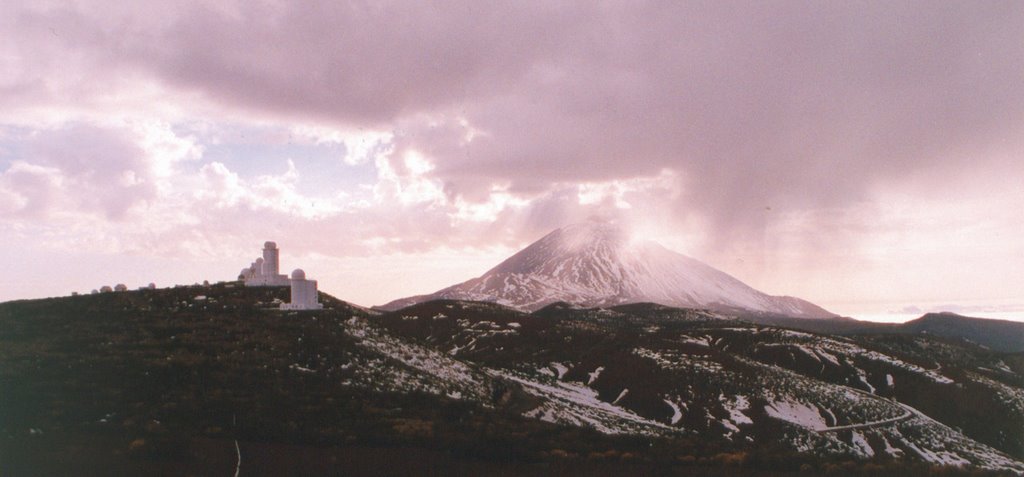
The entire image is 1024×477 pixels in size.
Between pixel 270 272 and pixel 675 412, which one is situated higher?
pixel 270 272

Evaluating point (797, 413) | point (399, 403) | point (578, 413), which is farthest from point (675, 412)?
point (399, 403)

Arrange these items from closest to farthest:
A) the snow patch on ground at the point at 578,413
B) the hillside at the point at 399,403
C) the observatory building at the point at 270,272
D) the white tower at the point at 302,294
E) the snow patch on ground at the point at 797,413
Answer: the hillside at the point at 399,403 → the snow patch on ground at the point at 578,413 → the white tower at the point at 302,294 → the observatory building at the point at 270,272 → the snow patch on ground at the point at 797,413

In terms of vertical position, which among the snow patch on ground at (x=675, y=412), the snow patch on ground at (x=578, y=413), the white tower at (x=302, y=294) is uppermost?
the white tower at (x=302, y=294)

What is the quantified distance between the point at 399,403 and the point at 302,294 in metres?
21.7

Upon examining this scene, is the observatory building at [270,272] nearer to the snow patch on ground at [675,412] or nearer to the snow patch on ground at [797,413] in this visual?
the snow patch on ground at [675,412]

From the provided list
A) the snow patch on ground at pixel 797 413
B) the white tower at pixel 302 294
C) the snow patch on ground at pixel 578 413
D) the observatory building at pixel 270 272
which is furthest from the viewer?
the snow patch on ground at pixel 797 413

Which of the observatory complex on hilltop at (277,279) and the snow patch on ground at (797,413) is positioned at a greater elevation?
the observatory complex on hilltop at (277,279)

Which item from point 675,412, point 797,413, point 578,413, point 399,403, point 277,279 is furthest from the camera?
point 797,413

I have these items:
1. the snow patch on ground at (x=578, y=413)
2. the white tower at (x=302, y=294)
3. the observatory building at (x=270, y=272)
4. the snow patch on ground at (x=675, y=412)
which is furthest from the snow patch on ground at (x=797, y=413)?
the observatory building at (x=270, y=272)

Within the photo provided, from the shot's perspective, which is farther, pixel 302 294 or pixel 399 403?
pixel 302 294

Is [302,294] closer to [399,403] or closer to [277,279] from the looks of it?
[277,279]

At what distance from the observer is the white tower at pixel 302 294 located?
50.4m

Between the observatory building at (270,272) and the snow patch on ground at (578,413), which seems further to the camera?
the observatory building at (270,272)

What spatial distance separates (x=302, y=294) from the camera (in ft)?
167
